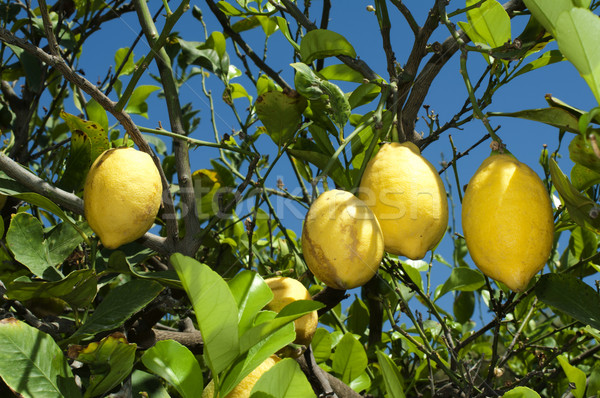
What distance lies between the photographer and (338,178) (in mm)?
1196

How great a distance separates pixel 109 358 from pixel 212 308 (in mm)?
244

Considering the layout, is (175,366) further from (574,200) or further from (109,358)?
(574,200)

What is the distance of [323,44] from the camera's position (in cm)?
118

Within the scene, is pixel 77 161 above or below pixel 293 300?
above

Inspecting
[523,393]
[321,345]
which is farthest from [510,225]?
[321,345]

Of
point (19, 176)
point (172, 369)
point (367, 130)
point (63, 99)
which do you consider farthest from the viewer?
point (63, 99)

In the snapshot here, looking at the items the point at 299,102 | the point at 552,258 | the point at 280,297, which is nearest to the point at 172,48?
the point at 299,102

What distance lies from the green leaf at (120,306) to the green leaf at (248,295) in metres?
0.15

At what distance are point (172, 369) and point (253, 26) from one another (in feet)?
4.93

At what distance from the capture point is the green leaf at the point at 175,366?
2.74 feet

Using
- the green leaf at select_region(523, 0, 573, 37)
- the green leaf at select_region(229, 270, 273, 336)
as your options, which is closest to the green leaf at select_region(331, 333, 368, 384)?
the green leaf at select_region(229, 270, 273, 336)

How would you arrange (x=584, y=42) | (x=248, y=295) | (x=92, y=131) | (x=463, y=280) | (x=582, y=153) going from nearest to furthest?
1. (x=584, y=42)
2. (x=582, y=153)
3. (x=248, y=295)
4. (x=92, y=131)
5. (x=463, y=280)

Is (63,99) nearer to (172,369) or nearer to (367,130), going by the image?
(367,130)

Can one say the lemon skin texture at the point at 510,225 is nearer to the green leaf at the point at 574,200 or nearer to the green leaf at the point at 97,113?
the green leaf at the point at 574,200
